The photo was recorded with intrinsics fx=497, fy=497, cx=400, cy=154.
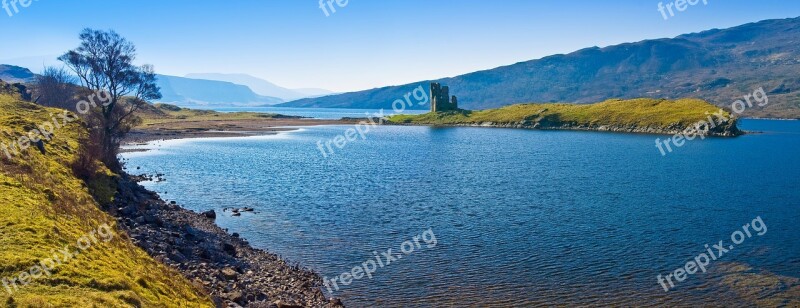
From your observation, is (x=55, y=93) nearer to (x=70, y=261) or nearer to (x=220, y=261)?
(x=220, y=261)

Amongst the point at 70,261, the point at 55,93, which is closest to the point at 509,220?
the point at 70,261

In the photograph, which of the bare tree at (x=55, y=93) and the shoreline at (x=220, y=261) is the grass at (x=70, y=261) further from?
the bare tree at (x=55, y=93)

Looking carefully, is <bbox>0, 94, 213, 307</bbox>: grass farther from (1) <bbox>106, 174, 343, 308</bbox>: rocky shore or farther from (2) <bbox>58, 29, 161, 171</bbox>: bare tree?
(2) <bbox>58, 29, 161, 171</bbox>: bare tree

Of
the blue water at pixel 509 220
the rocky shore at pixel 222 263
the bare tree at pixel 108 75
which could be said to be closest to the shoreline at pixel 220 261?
the rocky shore at pixel 222 263

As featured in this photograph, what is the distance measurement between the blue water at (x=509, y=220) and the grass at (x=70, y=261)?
1137 cm

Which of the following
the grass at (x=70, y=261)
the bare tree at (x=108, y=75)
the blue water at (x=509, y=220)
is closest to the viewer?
the grass at (x=70, y=261)

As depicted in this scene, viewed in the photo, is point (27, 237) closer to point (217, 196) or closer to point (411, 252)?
point (411, 252)

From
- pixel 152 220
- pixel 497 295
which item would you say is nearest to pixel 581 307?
pixel 497 295

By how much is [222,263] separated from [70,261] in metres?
13.5

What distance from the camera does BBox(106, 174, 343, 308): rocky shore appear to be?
2588 centimetres

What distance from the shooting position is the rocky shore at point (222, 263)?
84.9 ft

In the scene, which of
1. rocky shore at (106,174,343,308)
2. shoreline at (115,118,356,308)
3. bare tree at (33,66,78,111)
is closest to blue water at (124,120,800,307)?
shoreline at (115,118,356,308)

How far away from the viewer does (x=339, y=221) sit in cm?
4728

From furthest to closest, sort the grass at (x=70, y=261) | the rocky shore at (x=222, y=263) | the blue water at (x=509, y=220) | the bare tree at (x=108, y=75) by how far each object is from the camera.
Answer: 1. the bare tree at (x=108, y=75)
2. the blue water at (x=509, y=220)
3. the rocky shore at (x=222, y=263)
4. the grass at (x=70, y=261)
